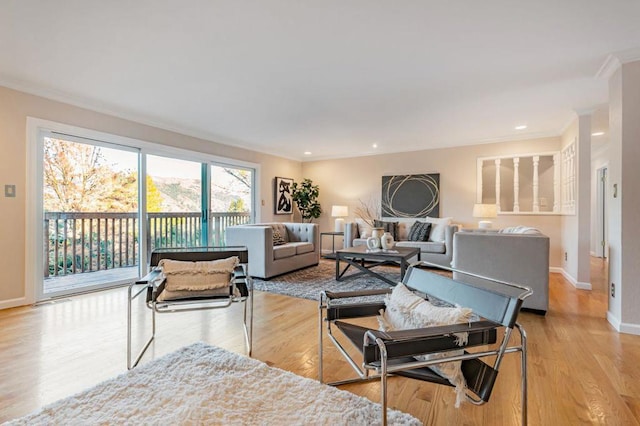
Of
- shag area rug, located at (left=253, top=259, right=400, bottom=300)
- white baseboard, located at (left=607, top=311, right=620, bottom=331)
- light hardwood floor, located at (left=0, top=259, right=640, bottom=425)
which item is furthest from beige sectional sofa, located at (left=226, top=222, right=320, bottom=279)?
white baseboard, located at (left=607, top=311, right=620, bottom=331)

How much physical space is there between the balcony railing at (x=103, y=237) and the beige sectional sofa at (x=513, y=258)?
4014 millimetres

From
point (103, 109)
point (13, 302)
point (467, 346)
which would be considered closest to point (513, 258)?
point (467, 346)

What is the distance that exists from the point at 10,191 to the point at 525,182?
700 cm

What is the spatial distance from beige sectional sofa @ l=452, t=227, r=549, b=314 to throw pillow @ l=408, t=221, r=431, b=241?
6.95 feet

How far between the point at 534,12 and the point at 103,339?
383cm

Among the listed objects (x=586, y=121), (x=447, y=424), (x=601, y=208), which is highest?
(x=586, y=121)

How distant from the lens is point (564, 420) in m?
1.47

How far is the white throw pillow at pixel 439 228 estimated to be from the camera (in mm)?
5252

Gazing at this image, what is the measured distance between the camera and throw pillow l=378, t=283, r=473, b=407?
4.01ft

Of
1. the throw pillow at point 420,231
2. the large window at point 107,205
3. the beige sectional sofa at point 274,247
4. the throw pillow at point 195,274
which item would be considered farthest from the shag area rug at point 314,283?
the large window at point 107,205

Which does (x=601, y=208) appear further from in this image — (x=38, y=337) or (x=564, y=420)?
(x=38, y=337)


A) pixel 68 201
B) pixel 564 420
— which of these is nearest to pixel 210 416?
pixel 564 420

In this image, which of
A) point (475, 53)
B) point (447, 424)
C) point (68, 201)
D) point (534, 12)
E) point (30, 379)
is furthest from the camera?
point (68, 201)

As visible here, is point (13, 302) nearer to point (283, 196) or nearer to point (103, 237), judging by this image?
point (103, 237)
